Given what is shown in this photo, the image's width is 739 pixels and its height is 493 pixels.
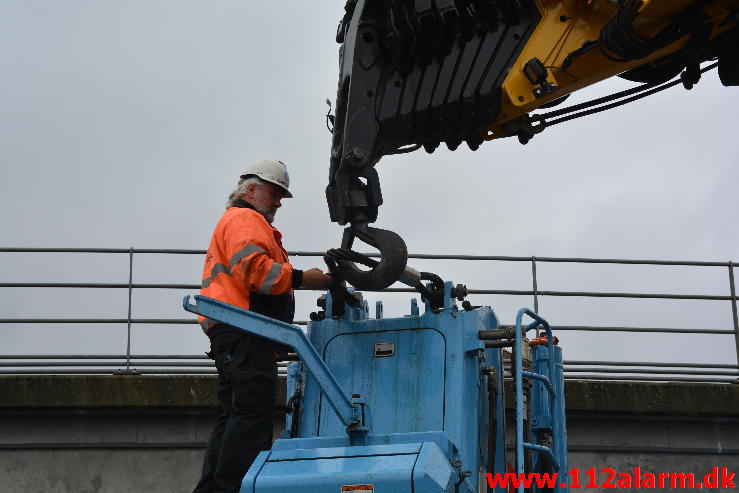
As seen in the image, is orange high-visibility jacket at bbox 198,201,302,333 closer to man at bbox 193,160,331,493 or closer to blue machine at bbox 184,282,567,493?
man at bbox 193,160,331,493

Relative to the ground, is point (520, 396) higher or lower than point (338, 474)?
higher

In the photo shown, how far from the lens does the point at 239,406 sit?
5.62 meters

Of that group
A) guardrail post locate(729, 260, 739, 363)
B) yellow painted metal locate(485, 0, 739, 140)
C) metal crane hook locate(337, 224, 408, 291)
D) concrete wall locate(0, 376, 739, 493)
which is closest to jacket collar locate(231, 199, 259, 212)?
metal crane hook locate(337, 224, 408, 291)

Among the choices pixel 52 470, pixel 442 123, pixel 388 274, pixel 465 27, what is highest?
pixel 465 27

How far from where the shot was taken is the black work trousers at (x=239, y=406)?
5.54 m

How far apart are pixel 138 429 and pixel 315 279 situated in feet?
11.3

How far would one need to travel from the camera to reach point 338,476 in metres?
4.92

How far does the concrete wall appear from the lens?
862 centimetres

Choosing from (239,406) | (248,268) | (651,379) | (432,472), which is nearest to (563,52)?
(248,268)

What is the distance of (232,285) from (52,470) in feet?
11.9

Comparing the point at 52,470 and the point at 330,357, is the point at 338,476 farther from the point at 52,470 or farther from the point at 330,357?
the point at 52,470

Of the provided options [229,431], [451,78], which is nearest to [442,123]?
[451,78]

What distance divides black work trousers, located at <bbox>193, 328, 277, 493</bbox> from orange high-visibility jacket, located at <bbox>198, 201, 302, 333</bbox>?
0.73ft

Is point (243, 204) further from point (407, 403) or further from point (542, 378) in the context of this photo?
point (542, 378)
